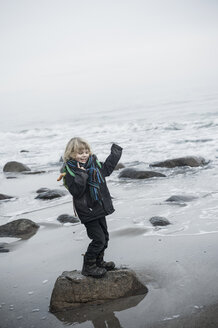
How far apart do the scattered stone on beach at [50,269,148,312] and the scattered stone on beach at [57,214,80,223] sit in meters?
2.32

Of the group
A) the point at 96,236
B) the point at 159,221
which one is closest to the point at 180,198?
the point at 159,221

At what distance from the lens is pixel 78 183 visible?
3541 millimetres

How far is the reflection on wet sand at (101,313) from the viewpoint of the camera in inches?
126

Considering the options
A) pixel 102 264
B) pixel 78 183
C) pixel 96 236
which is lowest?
pixel 102 264

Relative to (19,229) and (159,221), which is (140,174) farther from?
(19,229)

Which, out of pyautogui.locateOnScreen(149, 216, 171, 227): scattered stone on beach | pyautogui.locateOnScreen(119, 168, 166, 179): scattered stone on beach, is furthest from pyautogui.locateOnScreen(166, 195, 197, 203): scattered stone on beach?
pyautogui.locateOnScreen(119, 168, 166, 179): scattered stone on beach

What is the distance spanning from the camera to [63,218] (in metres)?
6.11

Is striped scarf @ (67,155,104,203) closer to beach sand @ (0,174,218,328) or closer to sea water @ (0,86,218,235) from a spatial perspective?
beach sand @ (0,174,218,328)

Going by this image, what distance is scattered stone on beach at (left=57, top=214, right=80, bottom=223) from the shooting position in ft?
19.7

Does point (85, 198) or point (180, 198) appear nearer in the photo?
point (85, 198)

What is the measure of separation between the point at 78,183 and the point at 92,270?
2.88 ft

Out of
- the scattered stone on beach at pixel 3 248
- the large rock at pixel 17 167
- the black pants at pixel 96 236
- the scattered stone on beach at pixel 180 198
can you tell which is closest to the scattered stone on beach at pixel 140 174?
the scattered stone on beach at pixel 180 198

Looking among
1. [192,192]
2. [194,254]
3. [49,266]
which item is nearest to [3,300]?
[49,266]

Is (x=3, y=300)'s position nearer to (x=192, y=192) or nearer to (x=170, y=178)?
(x=192, y=192)
